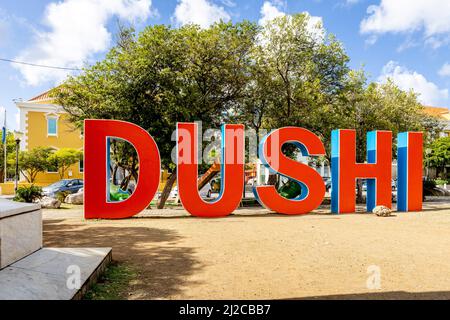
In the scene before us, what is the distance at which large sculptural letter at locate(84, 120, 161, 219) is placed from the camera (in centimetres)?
1252

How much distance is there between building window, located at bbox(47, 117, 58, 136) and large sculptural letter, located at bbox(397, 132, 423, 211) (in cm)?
3209

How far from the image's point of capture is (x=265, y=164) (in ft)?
46.2

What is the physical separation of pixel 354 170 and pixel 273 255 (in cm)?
881

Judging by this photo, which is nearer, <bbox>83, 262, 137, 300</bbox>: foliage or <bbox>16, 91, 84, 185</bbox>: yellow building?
<bbox>83, 262, 137, 300</bbox>: foliage

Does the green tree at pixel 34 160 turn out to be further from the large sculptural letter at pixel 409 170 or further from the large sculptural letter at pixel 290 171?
the large sculptural letter at pixel 409 170

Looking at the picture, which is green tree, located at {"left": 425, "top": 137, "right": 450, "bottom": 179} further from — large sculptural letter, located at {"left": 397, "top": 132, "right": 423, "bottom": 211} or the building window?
→ the building window

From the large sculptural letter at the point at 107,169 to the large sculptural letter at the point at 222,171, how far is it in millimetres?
1011

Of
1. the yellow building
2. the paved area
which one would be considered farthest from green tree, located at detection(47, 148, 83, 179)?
the paved area

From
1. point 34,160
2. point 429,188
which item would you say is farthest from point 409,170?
point 34,160

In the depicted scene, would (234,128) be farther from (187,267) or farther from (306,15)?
(306,15)

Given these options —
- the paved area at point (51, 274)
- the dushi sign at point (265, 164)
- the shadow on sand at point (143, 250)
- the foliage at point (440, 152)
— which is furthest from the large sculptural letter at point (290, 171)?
the foliage at point (440, 152)

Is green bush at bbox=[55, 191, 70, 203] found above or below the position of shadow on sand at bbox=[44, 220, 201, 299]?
below

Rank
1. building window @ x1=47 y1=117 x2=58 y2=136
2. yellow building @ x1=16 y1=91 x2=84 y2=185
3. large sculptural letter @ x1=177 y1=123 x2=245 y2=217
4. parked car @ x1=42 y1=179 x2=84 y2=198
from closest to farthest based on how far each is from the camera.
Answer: large sculptural letter @ x1=177 y1=123 x2=245 y2=217, parked car @ x1=42 y1=179 x2=84 y2=198, yellow building @ x1=16 y1=91 x2=84 y2=185, building window @ x1=47 y1=117 x2=58 y2=136

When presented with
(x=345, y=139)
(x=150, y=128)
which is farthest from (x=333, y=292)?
(x=150, y=128)
